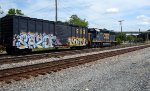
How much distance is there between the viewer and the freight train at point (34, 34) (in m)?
23.5

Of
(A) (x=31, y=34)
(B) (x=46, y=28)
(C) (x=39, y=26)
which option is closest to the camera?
(A) (x=31, y=34)

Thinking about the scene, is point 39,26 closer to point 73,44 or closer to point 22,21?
point 22,21

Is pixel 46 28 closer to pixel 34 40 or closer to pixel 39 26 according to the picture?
pixel 39 26

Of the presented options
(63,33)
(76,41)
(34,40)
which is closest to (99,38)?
(76,41)

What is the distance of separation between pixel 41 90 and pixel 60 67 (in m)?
5.82

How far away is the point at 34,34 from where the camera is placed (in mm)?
25641

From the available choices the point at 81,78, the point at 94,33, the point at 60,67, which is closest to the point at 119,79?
the point at 81,78

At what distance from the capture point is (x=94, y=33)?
41.0m

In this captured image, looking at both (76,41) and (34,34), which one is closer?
(34,34)

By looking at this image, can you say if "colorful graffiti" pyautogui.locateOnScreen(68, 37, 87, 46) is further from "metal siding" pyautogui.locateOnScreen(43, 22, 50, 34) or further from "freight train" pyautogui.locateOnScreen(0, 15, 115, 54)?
"metal siding" pyautogui.locateOnScreen(43, 22, 50, 34)

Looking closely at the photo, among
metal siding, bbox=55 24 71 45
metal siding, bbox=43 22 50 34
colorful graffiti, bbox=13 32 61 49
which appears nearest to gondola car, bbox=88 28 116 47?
metal siding, bbox=55 24 71 45

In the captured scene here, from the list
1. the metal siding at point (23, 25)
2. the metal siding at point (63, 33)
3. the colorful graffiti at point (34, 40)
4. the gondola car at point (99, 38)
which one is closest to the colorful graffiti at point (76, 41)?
the metal siding at point (63, 33)

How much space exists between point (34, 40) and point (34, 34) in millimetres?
559

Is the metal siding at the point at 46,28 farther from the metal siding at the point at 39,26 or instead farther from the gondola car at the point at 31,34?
the metal siding at the point at 39,26
